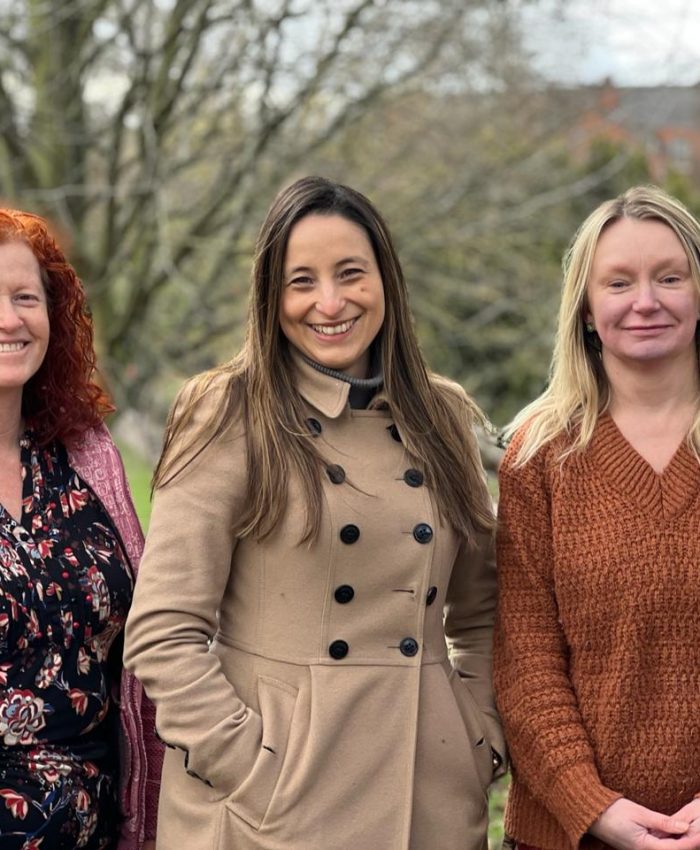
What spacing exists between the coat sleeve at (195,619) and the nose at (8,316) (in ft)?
1.75

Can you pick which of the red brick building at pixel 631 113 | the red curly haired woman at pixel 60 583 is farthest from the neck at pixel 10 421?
the red brick building at pixel 631 113

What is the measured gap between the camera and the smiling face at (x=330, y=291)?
2.91 metres

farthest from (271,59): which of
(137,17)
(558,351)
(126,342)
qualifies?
(558,351)

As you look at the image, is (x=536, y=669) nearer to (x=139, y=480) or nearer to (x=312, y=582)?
(x=312, y=582)

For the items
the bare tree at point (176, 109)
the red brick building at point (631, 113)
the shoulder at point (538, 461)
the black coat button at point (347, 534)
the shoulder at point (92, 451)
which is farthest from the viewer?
the red brick building at point (631, 113)

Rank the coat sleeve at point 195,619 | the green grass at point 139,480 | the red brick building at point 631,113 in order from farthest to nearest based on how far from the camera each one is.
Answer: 1. the red brick building at point 631,113
2. the green grass at point 139,480
3. the coat sleeve at point 195,619

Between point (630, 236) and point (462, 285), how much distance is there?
29.6 ft

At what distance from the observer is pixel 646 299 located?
291 cm

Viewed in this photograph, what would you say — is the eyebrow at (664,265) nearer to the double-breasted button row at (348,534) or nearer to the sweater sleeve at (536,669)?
the sweater sleeve at (536,669)

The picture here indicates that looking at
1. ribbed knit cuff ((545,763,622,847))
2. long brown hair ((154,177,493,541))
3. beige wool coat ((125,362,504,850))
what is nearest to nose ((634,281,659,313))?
long brown hair ((154,177,493,541))

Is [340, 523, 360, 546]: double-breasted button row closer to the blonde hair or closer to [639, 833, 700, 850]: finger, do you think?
the blonde hair

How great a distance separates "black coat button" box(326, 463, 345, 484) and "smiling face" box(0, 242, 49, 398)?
2.49 ft

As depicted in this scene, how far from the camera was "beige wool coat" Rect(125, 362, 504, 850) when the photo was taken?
2732 mm

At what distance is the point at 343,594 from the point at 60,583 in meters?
0.64
